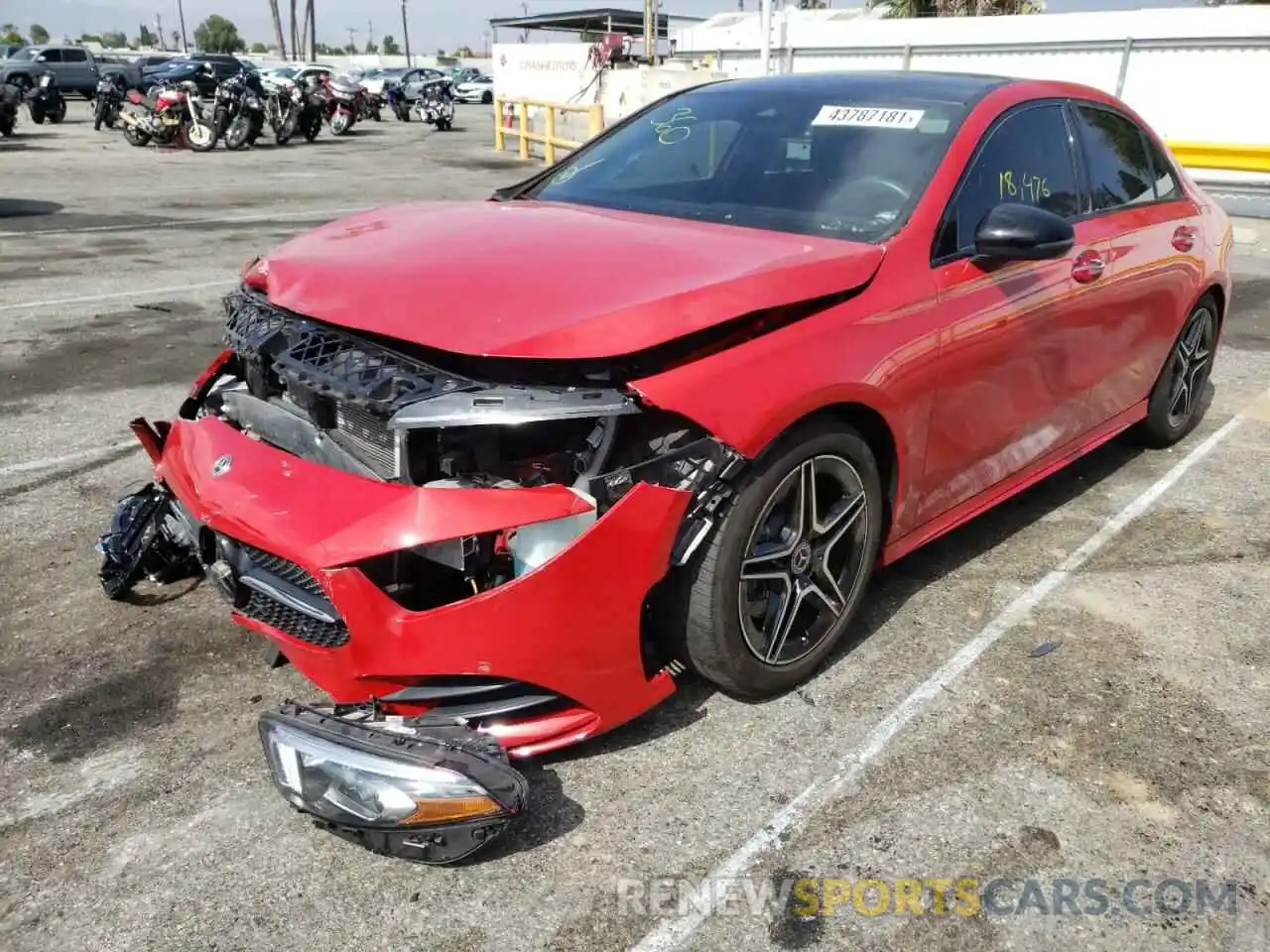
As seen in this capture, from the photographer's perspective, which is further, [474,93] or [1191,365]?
[474,93]

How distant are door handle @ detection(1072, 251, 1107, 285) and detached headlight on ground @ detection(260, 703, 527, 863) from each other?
277 centimetres

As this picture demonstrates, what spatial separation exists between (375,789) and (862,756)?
4.34 ft

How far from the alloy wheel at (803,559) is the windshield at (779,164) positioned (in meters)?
0.78

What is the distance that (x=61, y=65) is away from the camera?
36250 millimetres

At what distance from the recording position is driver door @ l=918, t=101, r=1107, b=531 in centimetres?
327

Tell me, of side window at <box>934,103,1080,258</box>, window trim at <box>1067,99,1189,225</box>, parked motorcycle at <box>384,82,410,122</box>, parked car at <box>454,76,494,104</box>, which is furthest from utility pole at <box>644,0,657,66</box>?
side window at <box>934,103,1080,258</box>

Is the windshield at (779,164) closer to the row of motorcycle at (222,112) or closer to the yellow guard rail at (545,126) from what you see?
the yellow guard rail at (545,126)

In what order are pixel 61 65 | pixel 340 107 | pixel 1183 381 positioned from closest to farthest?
1. pixel 1183 381
2. pixel 340 107
3. pixel 61 65

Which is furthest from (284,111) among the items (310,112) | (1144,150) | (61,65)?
(1144,150)

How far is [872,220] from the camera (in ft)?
10.5

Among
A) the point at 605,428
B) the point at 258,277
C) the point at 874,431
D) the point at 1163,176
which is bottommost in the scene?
the point at 874,431

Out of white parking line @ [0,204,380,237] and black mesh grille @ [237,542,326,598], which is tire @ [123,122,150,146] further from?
black mesh grille @ [237,542,326,598]

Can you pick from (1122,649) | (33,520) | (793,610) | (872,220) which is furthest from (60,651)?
(1122,649)

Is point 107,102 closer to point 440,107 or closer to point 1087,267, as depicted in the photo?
point 440,107
